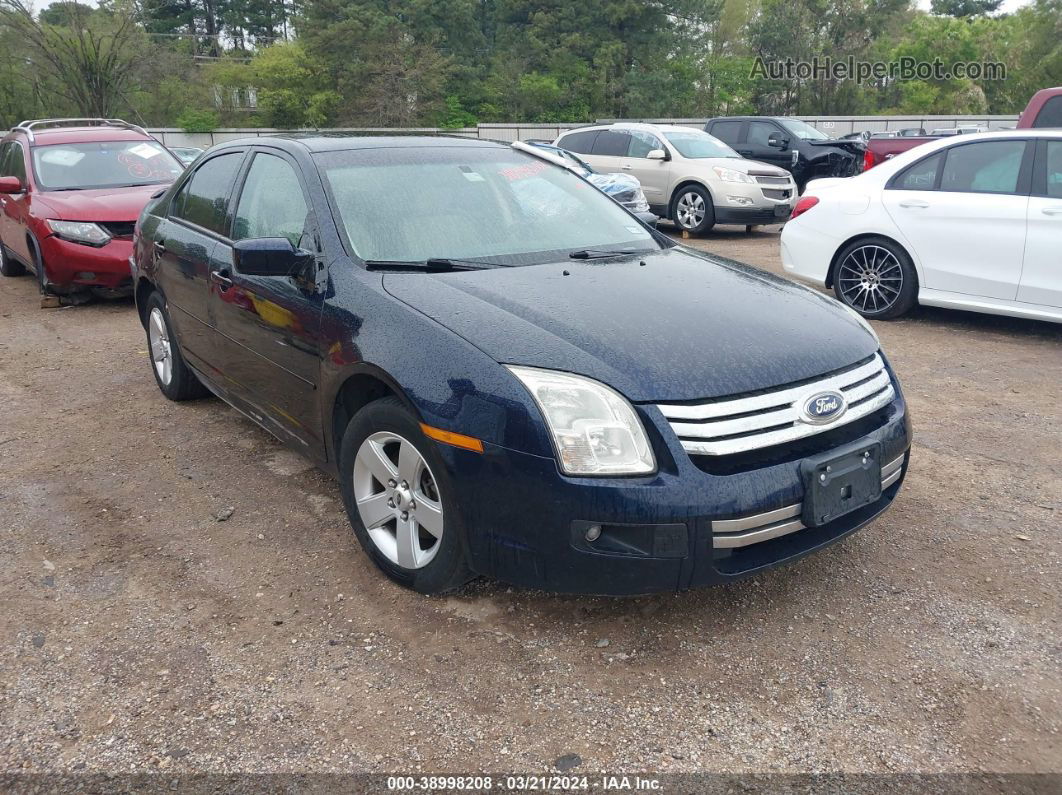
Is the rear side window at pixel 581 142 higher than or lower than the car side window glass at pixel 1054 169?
higher

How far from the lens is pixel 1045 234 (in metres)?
6.21

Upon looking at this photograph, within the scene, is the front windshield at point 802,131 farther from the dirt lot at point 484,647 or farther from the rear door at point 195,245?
the rear door at point 195,245

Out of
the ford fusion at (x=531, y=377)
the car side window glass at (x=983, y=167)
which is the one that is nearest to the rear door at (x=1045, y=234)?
the car side window glass at (x=983, y=167)

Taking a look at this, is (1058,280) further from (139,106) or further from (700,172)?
(139,106)

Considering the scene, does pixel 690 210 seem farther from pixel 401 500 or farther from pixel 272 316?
pixel 401 500

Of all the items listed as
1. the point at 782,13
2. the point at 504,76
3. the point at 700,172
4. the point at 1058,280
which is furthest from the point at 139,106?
the point at 1058,280

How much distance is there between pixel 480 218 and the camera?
370cm

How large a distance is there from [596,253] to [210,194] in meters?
2.19

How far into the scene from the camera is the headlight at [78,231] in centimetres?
788

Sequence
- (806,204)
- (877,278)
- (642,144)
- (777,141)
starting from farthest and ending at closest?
(777,141)
(642,144)
(806,204)
(877,278)

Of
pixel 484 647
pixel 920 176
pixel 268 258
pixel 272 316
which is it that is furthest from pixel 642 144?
pixel 484 647

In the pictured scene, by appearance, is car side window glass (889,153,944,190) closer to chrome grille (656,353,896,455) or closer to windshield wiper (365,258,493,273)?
chrome grille (656,353,896,455)

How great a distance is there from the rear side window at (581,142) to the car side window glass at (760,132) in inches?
136

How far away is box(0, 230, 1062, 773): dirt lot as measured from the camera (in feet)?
7.82
